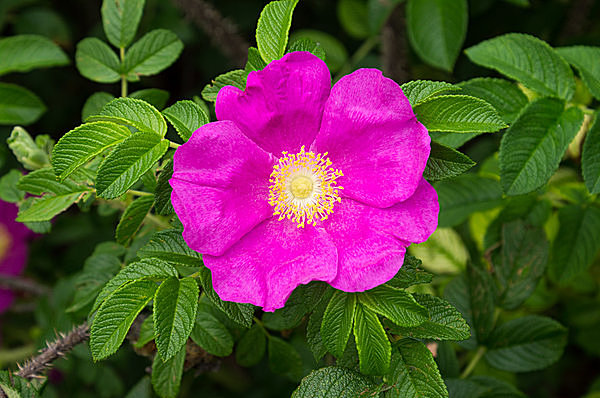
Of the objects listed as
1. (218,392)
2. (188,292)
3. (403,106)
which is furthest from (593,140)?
(218,392)

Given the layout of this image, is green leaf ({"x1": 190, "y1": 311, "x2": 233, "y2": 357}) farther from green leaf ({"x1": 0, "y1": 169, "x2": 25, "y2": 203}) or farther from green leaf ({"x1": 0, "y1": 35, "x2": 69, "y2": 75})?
green leaf ({"x1": 0, "y1": 35, "x2": 69, "y2": 75})

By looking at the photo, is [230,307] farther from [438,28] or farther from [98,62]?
[438,28]

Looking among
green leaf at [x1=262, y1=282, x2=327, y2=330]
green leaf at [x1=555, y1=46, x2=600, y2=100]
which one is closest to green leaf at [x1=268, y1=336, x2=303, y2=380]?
green leaf at [x1=262, y1=282, x2=327, y2=330]

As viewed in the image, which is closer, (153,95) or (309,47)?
(309,47)

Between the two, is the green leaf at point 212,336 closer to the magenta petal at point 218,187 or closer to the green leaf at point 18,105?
the magenta petal at point 218,187

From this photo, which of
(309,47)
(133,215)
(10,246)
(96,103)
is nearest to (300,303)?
(133,215)

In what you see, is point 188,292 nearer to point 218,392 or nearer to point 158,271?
point 158,271
